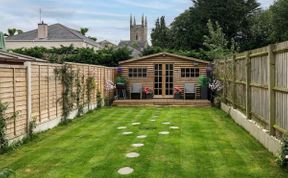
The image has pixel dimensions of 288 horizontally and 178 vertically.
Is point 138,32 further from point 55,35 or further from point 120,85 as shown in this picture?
point 120,85

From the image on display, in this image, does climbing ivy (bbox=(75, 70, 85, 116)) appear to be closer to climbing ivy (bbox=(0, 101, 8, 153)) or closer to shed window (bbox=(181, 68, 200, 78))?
climbing ivy (bbox=(0, 101, 8, 153))

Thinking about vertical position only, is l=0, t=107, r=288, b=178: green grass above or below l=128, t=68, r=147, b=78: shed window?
below

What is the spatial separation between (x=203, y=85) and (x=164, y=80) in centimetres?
254

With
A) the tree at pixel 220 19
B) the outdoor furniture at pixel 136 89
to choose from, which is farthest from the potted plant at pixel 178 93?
the tree at pixel 220 19

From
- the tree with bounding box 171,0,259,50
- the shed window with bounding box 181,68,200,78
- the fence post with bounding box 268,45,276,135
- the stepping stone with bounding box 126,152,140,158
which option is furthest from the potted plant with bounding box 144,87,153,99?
the tree with bounding box 171,0,259,50

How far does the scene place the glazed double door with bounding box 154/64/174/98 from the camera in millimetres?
21641

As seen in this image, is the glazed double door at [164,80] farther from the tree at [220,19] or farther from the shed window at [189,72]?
the tree at [220,19]

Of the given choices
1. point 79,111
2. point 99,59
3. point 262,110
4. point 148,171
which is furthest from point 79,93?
point 99,59

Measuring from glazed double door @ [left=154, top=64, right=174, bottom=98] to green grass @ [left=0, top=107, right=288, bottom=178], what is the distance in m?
10.8

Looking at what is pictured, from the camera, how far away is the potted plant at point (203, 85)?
2020cm

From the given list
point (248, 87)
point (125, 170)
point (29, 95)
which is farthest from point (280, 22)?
point (125, 170)

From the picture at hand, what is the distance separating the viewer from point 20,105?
8406mm

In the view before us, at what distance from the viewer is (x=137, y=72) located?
21.7 meters

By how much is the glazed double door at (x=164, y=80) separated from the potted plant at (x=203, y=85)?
6.39 ft
